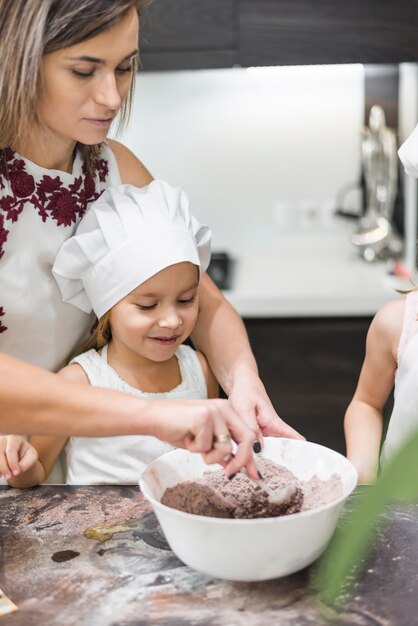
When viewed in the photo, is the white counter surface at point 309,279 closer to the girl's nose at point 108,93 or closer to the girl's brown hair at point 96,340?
the girl's brown hair at point 96,340

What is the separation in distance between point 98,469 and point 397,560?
2.20 feet

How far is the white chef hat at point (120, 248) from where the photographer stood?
144 cm

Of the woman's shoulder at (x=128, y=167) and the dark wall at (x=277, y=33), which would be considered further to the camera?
the dark wall at (x=277, y=33)

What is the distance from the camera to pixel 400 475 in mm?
382

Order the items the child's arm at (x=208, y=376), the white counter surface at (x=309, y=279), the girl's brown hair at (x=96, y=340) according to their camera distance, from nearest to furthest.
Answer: the girl's brown hair at (x=96, y=340) → the child's arm at (x=208, y=376) → the white counter surface at (x=309, y=279)

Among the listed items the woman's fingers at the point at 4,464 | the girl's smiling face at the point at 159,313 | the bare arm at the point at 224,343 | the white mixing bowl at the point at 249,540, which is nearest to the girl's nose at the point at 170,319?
the girl's smiling face at the point at 159,313

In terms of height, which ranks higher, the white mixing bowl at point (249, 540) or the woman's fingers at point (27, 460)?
the white mixing bowl at point (249, 540)

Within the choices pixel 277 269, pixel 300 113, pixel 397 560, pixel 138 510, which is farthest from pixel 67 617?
pixel 300 113

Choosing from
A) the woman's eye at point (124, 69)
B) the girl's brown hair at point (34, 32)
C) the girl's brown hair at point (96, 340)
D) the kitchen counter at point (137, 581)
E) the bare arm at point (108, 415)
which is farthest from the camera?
the girl's brown hair at point (96, 340)

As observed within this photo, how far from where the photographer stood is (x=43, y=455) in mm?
1469

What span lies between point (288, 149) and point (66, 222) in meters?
1.78

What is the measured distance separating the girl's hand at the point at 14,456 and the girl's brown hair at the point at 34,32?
20.0 inches

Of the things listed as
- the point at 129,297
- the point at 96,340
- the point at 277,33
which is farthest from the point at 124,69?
the point at 277,33

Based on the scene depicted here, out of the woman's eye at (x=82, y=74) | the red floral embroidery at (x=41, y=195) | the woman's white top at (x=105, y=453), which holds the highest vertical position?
the woman's eye at (x=82, y=74)
